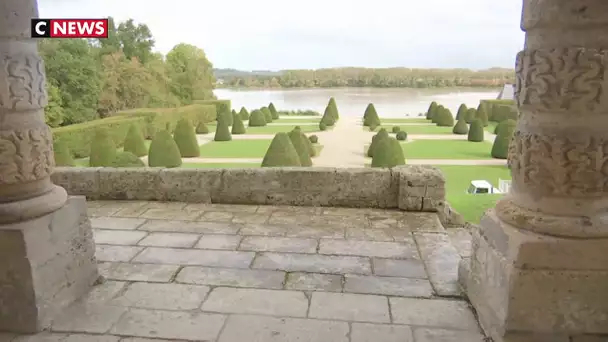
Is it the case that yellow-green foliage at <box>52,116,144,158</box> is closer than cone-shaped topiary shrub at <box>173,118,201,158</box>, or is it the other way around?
yellow-green foliage at <box>52,116,144,158</box>

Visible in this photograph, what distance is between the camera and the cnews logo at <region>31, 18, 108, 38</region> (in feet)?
9.09

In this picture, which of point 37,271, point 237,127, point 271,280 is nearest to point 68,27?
point 37,271

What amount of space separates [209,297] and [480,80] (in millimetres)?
40515

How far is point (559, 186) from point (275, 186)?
3.08m

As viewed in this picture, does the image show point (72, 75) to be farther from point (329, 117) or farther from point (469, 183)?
point (469, 183)

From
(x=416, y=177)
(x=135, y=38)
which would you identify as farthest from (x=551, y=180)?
(x=135, y=38)

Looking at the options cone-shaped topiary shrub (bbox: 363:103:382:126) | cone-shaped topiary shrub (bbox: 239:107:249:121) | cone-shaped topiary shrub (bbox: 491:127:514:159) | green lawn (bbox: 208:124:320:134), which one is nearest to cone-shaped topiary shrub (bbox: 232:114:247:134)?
green lawn (bbox: 208:124:320:134)

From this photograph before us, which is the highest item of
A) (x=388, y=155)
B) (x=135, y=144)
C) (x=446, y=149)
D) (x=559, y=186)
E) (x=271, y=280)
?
(x=559, y=186)

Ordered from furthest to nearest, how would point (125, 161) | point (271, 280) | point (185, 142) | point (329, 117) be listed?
point (329, 117) < point (185, 142) < point (125, 161) < point (271, 280)

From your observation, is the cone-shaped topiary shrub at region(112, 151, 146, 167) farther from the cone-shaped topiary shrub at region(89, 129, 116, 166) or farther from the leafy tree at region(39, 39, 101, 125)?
the leafy tree at region(39, 39, 101, 125)

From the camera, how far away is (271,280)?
10.0ft

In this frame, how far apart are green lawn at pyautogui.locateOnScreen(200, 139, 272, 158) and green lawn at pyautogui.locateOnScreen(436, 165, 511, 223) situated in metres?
7.13

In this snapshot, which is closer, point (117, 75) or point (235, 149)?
point (235, 149)

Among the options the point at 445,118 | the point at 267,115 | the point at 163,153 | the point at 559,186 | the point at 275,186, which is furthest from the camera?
the point at 267,115
